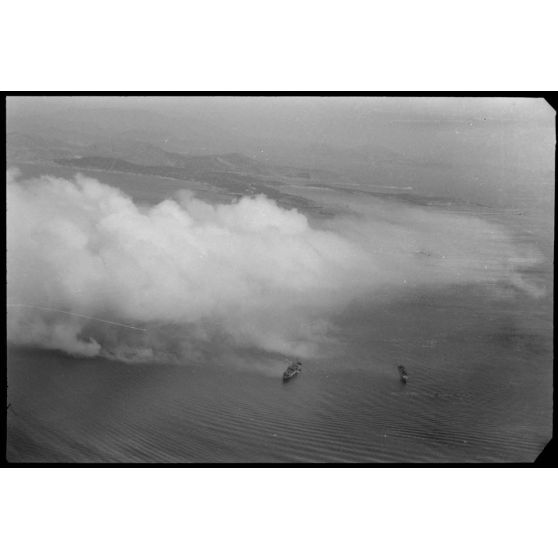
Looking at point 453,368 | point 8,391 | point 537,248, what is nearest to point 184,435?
point 8,391

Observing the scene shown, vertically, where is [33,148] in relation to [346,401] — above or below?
above

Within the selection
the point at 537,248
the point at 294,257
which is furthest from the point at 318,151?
the point at 537,248

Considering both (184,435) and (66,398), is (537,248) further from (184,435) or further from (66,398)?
(66,398)

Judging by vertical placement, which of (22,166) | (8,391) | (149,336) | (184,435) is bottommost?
(184,435)

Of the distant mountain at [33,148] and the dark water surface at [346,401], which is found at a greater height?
the distant mountain at [33,148]

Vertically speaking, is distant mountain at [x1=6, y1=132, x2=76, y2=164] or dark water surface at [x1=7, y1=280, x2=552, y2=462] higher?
distant mountain at [x1=6, y1=132, x2=76, y2=164]

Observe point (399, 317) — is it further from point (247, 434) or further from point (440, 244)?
point (247, 434)

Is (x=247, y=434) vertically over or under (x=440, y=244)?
under

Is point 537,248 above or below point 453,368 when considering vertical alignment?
above

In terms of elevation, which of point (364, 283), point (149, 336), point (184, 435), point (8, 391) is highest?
point (364, 283)
